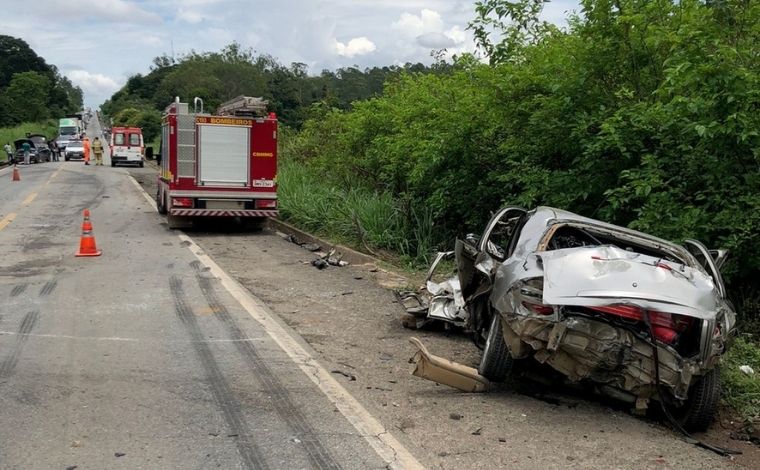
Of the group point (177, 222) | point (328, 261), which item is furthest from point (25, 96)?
point (328, 261)

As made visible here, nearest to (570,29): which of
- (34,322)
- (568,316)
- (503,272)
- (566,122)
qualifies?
(566,122)

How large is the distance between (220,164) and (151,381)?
397 inches

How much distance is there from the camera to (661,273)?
190 inches

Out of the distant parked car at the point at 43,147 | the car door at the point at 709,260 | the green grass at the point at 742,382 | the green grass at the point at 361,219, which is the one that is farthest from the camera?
the distant parked car at the point at 43,147

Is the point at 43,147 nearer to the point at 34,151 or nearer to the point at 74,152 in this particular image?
the point at 34,151

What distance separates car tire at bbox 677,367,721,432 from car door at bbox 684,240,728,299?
0.64 metres

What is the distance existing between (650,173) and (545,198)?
1.86m

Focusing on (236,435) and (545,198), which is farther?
(545,198)

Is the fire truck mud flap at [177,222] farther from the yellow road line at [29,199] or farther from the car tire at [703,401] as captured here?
the car tire at [703,401]

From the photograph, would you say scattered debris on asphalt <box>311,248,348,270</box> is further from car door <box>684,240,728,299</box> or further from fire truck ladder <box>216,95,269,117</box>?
car door <box>684,240,728,299</box>

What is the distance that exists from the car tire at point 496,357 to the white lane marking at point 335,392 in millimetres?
1084

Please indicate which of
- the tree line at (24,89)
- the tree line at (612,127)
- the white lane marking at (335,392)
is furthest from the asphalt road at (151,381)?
the tree line at (24,89)

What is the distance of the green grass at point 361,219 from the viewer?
1230 centimetres

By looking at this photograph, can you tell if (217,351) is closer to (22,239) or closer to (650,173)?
(650,173)
